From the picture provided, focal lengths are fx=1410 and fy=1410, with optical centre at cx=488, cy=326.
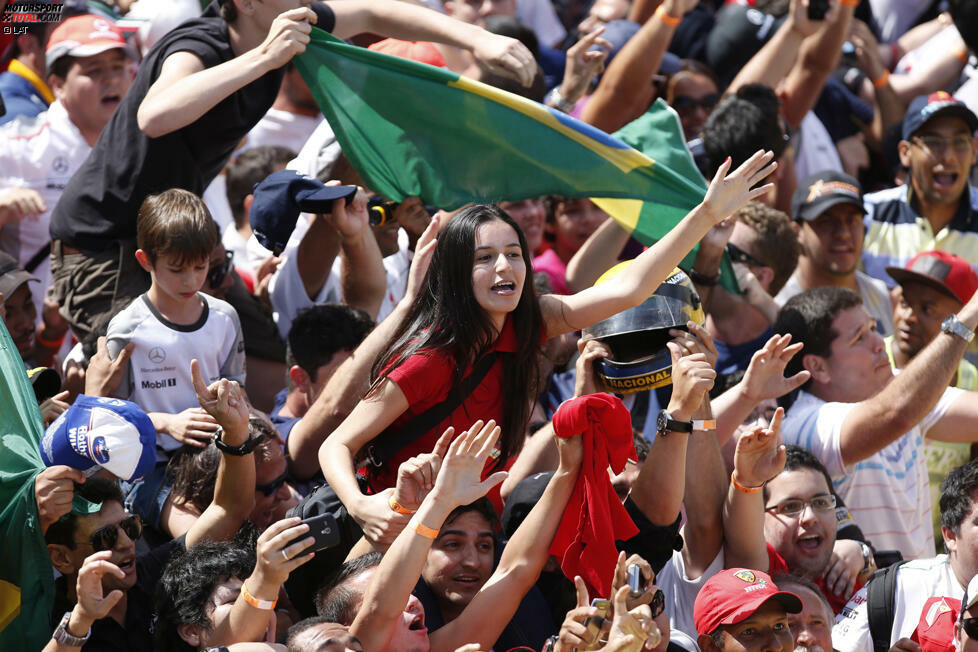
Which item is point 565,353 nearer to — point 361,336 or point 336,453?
point 361,336

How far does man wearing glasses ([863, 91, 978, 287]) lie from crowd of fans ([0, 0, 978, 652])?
40 centimetres

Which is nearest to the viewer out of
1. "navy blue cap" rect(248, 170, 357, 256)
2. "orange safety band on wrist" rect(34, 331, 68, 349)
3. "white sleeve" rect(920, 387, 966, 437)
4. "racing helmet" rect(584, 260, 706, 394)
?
"racing helmet" rect(584, 260, 706, 394)

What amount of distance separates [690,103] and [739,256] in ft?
5.18

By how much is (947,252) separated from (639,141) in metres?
2.11

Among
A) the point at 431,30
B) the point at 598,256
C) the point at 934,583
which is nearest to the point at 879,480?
the point at 934,583

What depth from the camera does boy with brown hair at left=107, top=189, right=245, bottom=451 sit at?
5.16 m

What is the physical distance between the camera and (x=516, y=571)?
4.35m

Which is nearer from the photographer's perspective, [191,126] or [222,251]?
[191,126]

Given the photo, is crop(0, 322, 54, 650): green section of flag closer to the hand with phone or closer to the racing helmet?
the hand with phone

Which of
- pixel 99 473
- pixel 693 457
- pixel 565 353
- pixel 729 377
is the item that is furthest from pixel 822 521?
pixel 99 473

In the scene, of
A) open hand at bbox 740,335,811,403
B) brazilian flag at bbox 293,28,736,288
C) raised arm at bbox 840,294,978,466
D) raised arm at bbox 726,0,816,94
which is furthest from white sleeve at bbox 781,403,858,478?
raised arm at bbox 726,0,816,94

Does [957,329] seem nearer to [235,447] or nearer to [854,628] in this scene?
[854,628]

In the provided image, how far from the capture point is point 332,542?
4098mm

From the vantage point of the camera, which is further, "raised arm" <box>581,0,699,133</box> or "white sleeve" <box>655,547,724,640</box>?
"raised arm" <box>581,0,699,133</box>
